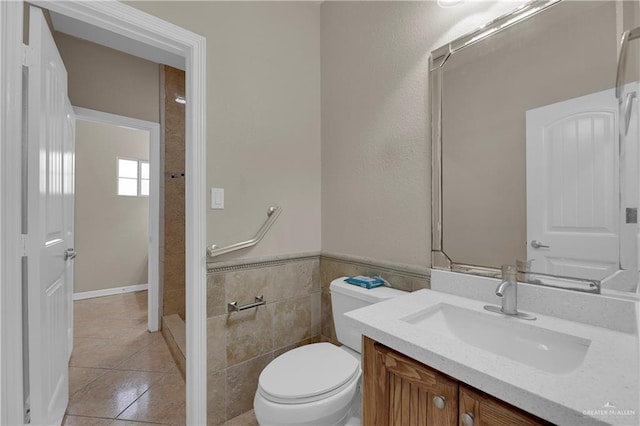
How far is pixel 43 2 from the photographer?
3.69ft

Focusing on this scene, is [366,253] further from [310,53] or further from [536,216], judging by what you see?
[310,53]

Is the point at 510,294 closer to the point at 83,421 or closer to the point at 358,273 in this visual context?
the point at 358,273

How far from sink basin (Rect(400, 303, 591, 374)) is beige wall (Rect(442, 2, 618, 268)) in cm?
25

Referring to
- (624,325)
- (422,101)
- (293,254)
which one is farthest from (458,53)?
(293,254)

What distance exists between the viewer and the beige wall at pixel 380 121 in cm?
137

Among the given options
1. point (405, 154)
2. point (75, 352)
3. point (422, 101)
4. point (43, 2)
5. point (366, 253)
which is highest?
point (43, 2)

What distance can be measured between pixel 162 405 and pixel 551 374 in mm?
2023

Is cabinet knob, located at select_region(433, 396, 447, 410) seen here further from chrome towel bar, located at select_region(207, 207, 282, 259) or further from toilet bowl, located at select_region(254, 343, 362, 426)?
chrome towel bar, located at select_region(207, 207, 282, 259)

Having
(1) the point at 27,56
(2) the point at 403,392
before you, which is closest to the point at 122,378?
(1) the point at 27,56

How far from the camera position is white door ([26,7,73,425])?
1.19m

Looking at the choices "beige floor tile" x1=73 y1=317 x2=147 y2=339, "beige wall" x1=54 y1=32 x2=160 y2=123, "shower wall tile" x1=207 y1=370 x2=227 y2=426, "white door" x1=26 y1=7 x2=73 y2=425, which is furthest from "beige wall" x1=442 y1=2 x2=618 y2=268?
"beige floor tile" x1=73 y1=317 x2=147 y2=339

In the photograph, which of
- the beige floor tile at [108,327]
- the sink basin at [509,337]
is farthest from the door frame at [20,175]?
the beige floor tile at [108,327]

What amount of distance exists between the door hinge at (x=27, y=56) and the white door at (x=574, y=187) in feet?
6.50

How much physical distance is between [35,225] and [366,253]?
5.02 ft
